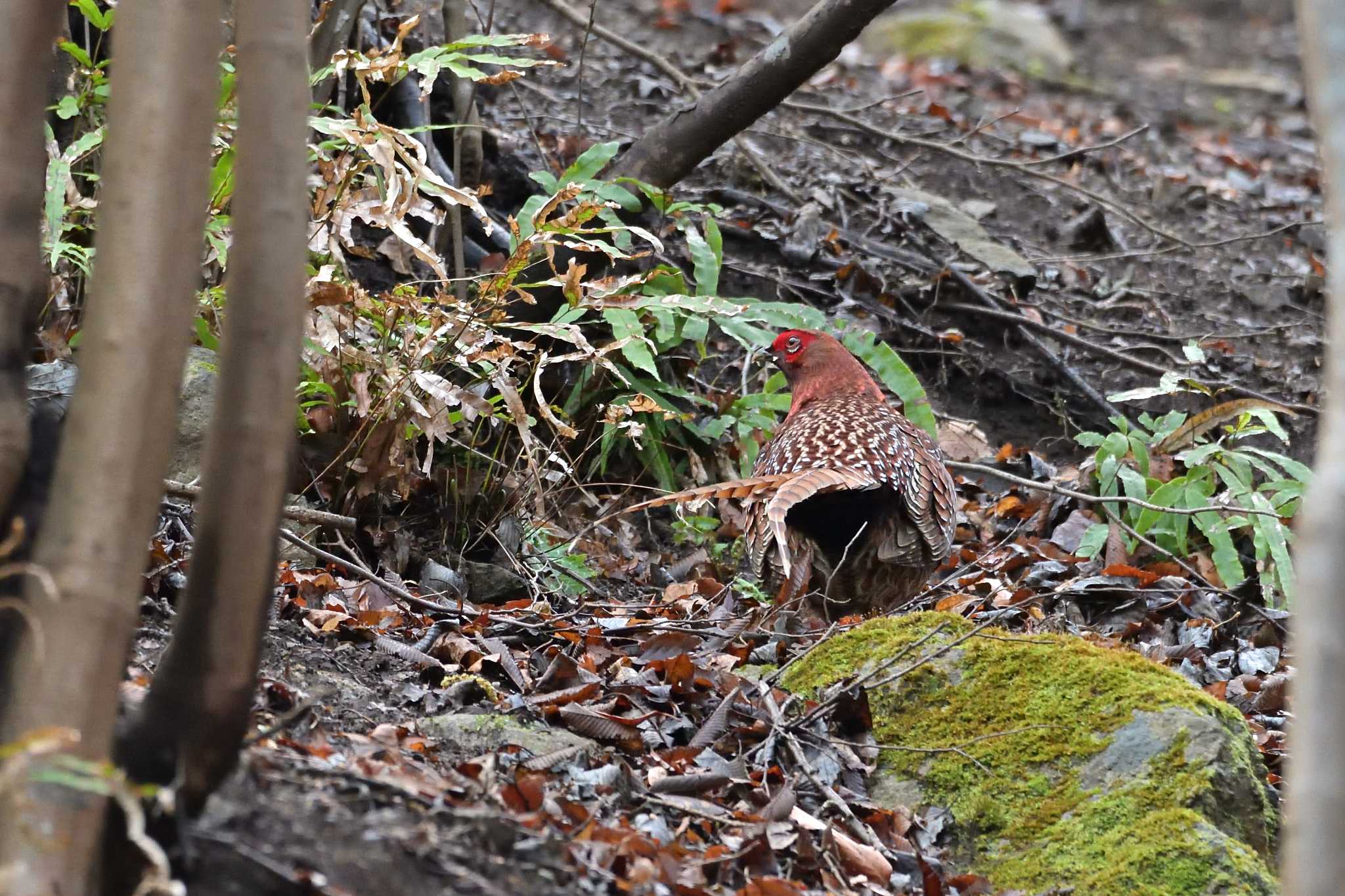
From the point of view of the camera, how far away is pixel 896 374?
6.17 metres

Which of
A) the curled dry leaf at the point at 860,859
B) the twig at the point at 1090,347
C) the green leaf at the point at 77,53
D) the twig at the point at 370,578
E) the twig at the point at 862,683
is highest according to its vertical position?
the green leaf at the point at 77,53

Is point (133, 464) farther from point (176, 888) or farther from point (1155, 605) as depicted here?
point (1155, 605)

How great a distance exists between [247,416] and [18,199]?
0.56m

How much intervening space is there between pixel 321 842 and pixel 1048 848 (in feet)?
5.87

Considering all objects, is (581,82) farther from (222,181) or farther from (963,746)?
(963,746)

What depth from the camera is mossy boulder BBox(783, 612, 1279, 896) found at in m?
3.04

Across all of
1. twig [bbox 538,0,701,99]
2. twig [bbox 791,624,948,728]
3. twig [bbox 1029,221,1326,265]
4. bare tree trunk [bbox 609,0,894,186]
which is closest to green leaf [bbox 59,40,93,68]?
bare tree trunk [bbox 609,0,894,186]

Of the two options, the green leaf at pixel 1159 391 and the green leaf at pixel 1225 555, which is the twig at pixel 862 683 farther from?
the green leaf at pixel 1159 391

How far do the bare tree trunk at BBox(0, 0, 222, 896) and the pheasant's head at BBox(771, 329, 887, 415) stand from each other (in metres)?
3.96

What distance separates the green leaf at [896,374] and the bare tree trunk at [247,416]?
4.34 metres

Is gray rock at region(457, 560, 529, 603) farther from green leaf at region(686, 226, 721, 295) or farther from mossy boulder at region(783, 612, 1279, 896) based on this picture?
green leaf at region(686, 226, 721, 295)

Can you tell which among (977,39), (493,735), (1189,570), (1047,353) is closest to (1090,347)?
(1047,353)

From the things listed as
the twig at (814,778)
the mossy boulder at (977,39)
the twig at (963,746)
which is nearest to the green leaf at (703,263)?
the twig at (814,778)

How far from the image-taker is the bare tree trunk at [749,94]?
16.5 feet
